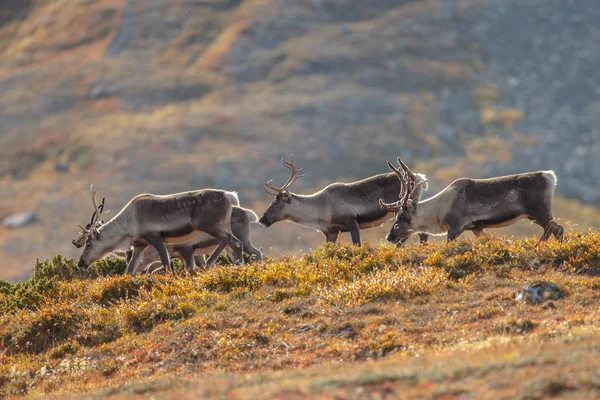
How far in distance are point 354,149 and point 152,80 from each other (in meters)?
39.4

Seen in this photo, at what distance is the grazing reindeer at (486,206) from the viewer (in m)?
19.0

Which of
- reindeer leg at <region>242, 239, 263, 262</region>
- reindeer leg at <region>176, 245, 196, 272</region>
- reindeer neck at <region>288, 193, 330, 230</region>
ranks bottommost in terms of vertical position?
reindeer leg at <region>176, 245, 196, 272</region>

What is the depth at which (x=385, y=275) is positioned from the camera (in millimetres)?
15773

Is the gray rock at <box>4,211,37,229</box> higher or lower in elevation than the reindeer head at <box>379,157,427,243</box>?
lower

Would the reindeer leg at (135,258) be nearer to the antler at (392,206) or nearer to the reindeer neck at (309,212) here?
the reindeer neck at (309,212)

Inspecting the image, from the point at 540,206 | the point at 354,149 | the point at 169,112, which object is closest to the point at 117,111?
the point at 169,112

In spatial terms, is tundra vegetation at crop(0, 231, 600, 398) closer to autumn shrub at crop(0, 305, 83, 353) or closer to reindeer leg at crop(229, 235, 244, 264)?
autumn shrub at crop(0, 305, 83, 353)

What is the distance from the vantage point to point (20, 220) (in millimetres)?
130875

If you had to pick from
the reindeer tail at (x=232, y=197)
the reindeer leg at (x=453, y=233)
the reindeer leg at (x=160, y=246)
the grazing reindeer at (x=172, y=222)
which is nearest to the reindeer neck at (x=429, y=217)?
the reindeer leg at (x=453, y=233)

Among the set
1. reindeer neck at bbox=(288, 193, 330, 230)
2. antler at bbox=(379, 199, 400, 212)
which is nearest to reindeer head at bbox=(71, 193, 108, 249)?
reindeer neck at bbox=(288, 193, 330, 230)

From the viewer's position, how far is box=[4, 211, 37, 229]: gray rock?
130288mm

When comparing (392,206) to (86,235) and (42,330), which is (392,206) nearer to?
(86,235)

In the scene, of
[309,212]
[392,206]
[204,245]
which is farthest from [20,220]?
[392,206]

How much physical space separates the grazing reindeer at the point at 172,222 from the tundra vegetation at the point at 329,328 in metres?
2.25
